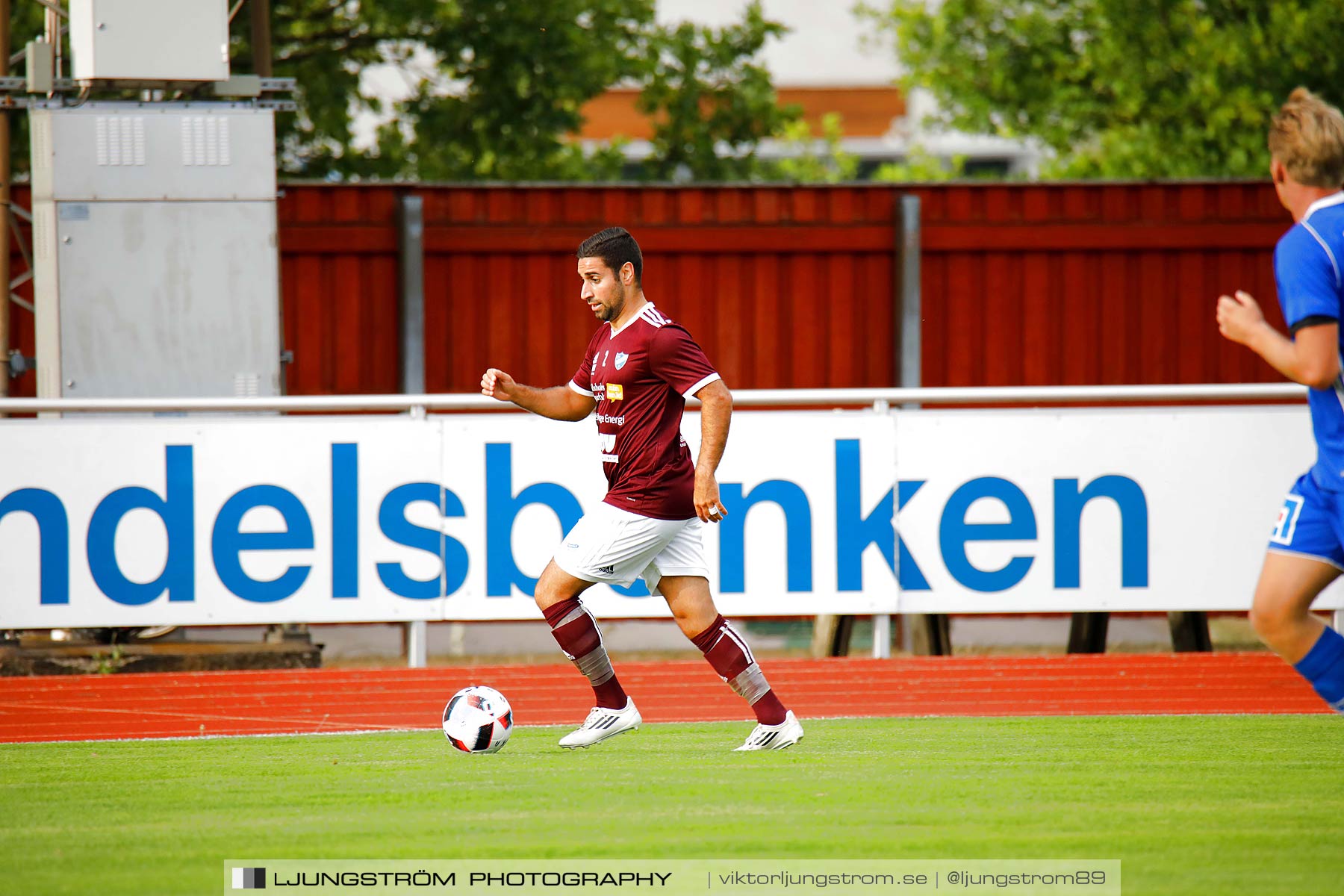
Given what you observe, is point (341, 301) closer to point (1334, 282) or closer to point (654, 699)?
point (654, 699)

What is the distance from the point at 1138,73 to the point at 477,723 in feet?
58.7

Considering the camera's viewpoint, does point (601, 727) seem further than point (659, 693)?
No

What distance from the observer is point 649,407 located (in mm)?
6129

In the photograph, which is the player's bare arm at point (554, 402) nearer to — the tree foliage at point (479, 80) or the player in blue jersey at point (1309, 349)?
the player in blue jersey at point (1309, 349)

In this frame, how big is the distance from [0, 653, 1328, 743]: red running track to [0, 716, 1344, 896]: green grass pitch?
23.7 inches

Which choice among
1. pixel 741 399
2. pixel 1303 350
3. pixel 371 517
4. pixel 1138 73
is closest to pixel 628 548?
pixel 1303 350

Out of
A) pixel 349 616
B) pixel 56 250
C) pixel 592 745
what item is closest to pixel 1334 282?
pixel 592 745

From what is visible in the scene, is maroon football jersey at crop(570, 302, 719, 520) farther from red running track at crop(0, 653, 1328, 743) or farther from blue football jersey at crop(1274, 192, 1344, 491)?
blue football jersey at crop(1274, 192, 1344, 491)

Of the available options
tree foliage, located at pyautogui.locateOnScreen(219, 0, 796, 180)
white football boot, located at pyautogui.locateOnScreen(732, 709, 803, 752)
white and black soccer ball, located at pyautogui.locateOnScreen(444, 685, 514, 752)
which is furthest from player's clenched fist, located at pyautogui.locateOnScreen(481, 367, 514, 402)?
tree foliage, located at pyautogui.locateOnScreen(219, 0, 796, 180)

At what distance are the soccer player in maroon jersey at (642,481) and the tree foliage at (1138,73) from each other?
16293mm

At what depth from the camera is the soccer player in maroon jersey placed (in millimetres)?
6051

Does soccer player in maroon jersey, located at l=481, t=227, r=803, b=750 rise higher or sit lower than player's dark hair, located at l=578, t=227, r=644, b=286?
lower

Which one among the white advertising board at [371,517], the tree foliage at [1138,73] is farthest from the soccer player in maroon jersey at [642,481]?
the tree foliage at [1138,73]

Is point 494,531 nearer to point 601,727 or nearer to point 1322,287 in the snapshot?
point 601,727
